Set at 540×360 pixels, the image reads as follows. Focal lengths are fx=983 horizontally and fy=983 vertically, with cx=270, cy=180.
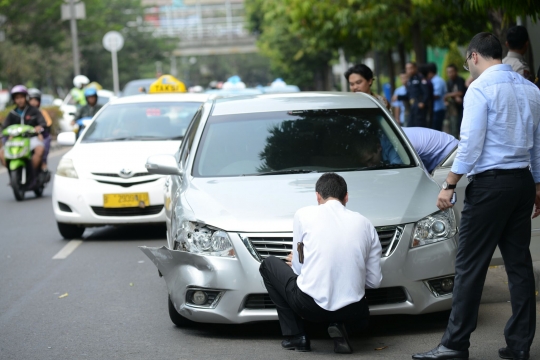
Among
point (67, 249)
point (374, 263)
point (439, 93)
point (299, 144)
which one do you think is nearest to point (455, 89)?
point (439, 93)

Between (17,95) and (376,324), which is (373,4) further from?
(376,324)

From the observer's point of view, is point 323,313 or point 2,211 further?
point 2,211

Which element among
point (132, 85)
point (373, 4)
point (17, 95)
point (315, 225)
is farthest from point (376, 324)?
Answer: point (132, 85)

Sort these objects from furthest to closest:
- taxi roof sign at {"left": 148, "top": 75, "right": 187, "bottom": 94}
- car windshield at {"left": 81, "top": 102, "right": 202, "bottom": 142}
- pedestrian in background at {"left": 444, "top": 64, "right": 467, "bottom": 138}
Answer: pedestrian in background at {"left": 444, "top": 64, "right": 467, "bottom": 138} → taxi roof sign at {"left": 148, "top": 75, "right": 187, "bottom": 94} → car windshield at {"left": 81, "top": 102, "right": 202, "bottom": 142}

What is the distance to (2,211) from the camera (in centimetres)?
1417

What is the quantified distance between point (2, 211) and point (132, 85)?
1329 cm

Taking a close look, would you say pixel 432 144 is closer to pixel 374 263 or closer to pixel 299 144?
pixel 299 144

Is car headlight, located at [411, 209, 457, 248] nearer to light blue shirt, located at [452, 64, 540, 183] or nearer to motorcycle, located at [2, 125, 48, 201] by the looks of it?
light blue shirt, located at [452, 64, 540, 183]

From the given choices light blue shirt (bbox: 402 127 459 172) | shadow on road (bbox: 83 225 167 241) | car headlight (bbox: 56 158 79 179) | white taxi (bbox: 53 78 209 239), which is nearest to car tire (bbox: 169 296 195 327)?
light blue shirt (bbox: 402 127 459 172)

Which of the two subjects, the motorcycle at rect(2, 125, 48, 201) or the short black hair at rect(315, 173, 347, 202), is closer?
the short black hair at rect(315, 173, 347, 202)

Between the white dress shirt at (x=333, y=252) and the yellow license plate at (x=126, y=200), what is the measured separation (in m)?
5.16

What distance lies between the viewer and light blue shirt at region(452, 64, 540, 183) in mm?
4992

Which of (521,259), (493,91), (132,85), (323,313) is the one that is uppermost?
(493,91)

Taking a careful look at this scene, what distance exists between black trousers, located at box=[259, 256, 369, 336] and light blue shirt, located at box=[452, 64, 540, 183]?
1.02 metres
